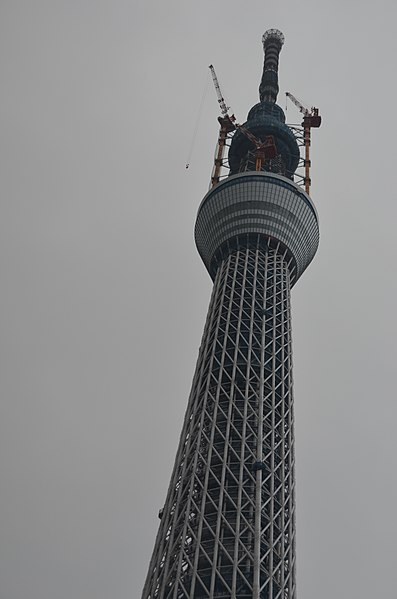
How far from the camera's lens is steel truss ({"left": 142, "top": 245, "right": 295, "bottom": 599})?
71.1m

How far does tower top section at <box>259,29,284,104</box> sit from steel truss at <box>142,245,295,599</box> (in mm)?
39104

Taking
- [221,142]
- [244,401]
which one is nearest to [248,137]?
[221,142]

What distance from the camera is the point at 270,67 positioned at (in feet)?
437

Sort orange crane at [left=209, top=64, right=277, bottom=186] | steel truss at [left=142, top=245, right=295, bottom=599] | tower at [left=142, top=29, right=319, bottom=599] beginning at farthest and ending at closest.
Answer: orange crane at [left=209, top=64, right=277, bottom=186] → tower at [left=142, top=29, right=319, bottom=599] → steel truss at [left=142, top=245, right=295, bottom=599]

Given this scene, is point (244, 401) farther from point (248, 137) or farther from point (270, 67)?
point (270, 67)

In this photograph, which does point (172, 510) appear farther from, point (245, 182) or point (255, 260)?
point (245, 182)

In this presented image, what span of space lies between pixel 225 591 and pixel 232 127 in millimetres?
81142

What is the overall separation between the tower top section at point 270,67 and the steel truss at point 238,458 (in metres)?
39.1

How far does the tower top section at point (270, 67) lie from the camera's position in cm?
12950

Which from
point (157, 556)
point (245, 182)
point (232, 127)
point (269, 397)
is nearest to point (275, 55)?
point (232, 127)

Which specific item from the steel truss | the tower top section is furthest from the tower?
the tower top section

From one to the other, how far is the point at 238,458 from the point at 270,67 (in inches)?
3136

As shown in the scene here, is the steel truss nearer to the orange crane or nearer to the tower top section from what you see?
the orange crane

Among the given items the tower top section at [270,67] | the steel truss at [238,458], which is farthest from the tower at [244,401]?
the tower top section at [270,67]
